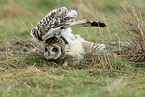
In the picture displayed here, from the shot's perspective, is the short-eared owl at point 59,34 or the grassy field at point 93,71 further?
the short-eared owl at point 59,34

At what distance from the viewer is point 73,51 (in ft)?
7.68

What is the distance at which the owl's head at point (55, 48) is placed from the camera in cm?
217

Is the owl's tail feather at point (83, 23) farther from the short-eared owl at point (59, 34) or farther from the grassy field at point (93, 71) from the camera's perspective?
the grassy field at point (93, 71)

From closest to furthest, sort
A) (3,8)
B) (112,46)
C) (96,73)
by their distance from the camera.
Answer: (96,73) < (112,46) < (3,8)

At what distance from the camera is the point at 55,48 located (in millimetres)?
2178

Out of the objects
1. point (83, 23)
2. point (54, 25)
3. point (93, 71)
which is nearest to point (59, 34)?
point (54, 25)

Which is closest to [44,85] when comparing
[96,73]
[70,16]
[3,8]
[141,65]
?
[96,73]

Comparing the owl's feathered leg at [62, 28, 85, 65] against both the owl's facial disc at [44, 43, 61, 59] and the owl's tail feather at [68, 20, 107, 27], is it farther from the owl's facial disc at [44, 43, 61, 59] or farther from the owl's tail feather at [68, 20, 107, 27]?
the owl's tail feather at [68, 20, 107, 27]

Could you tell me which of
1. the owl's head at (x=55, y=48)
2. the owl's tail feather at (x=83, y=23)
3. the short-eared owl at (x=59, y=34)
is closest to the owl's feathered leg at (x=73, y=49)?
the short-eared owl at (x=59, y=34)

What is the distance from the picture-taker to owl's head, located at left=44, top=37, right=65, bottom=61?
2.17 meters

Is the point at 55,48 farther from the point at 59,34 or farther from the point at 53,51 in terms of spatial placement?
the point at 59,34

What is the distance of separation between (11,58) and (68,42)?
847mm

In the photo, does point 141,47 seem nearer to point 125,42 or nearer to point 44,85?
point 125,42

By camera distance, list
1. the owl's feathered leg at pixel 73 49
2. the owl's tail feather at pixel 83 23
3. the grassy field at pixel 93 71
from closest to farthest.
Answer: the grassy field at pixel 93 71 < the owl's tail feather at pixel 83 23 < the owl's feathered leg at pixel 73 49
